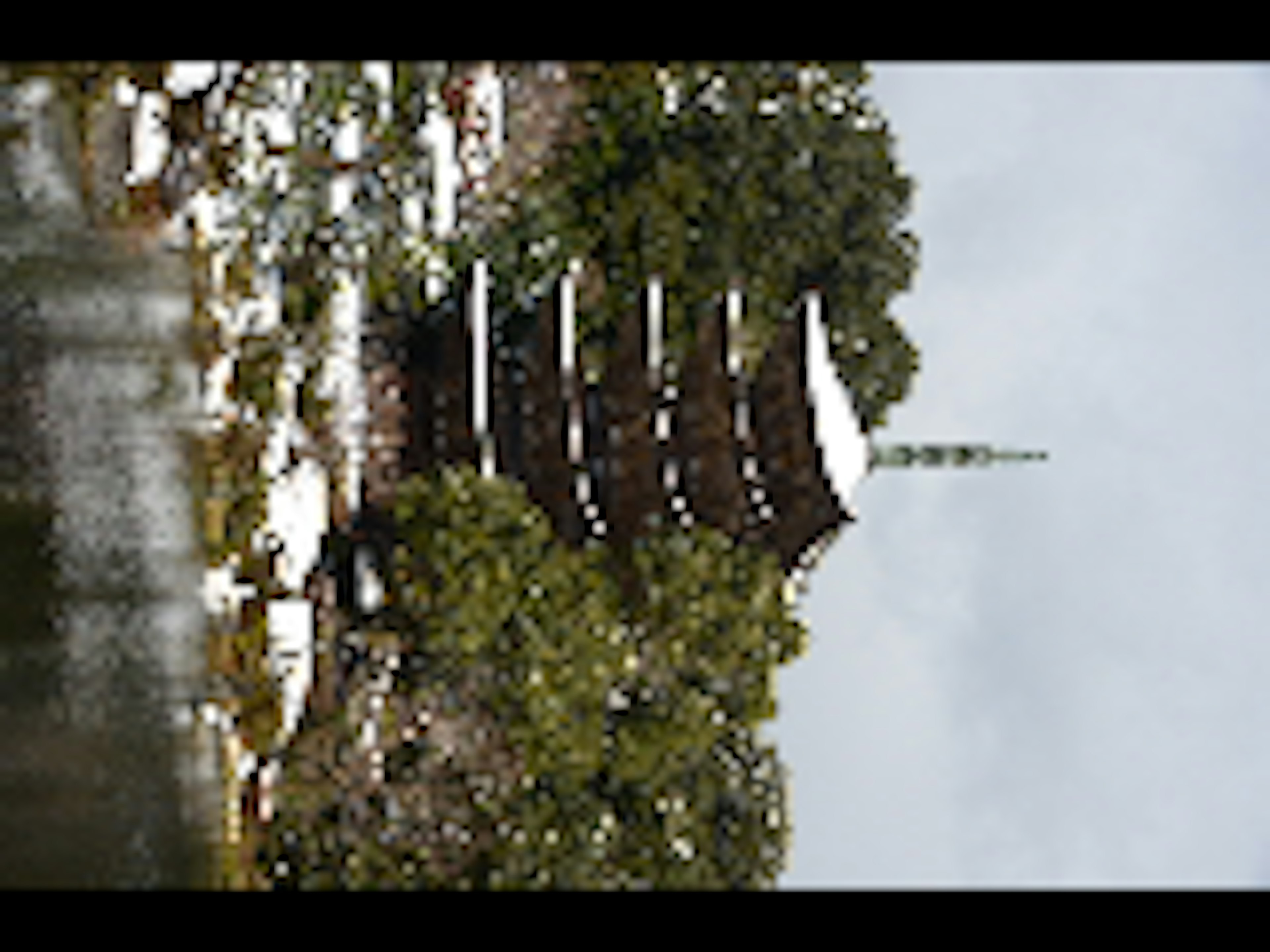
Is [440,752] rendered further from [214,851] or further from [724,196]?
[724,196]

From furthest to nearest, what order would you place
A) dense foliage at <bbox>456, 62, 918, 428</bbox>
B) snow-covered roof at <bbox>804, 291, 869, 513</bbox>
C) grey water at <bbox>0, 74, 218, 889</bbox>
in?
1. dense foliage at <bbox>456, 62, 918, 428</bbox>
2. snow-covered roof at <bbox>804, 291, 869, 513</bbox>
3. grey water at <bbox>0, 74, 218, 889</bbox>

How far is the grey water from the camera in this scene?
1333 cm

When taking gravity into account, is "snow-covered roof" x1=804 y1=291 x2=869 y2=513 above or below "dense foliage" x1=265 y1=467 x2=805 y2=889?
above

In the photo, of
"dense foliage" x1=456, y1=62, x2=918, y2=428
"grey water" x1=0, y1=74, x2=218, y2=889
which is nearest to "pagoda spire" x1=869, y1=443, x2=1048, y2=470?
"dense foliage" x1=456, y1=62, x2=918, y2=428

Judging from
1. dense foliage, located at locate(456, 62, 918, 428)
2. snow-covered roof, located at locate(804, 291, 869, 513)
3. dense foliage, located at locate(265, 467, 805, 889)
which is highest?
dense foliage, located at locate(456, 62, 918, 428)

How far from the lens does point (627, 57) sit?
439 centimetres

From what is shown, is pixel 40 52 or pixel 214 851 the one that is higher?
pixel 40 52

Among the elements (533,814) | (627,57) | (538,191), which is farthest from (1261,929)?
(538,191)

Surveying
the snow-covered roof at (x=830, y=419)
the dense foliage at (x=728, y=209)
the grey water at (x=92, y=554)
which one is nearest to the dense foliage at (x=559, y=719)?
the grey water at (x=92, y=554)

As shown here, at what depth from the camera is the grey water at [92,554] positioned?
525 inches

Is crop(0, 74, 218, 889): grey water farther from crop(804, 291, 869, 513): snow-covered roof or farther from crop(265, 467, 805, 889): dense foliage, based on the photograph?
crop(804, 291, 869, 513): snow-covered roof

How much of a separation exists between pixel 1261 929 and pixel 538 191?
17495 mm

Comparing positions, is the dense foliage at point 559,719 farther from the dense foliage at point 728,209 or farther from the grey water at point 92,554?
the dense foliage at point 728,209

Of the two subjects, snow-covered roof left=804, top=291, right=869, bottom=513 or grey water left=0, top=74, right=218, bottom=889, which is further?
snow-covered roof left=804, top=291, right=869, bottom=513
